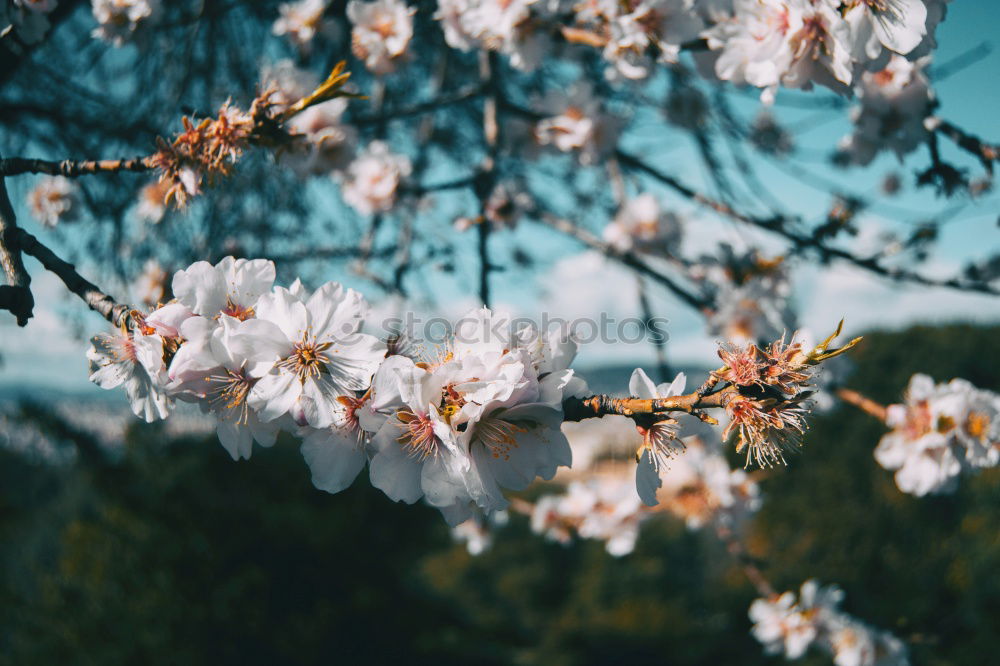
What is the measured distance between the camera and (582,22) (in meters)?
2.17

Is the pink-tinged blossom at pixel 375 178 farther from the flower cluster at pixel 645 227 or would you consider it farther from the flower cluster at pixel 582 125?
the flower cluster at pixel 645 227

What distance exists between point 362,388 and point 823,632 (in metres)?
2.58

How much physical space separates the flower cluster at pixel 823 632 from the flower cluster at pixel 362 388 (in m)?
2.05

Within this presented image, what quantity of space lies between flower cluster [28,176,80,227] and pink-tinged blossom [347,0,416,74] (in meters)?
1.34

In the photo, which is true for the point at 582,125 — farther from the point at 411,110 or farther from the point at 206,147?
the point at 206,147

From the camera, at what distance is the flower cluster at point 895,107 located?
1.89m

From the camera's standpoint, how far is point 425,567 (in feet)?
22.1

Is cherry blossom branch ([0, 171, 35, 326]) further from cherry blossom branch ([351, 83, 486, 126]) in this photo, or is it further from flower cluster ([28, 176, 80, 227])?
flower cluster ([28, 176, 80, 227])

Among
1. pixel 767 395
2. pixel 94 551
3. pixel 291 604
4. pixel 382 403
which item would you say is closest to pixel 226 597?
pixel 291 604

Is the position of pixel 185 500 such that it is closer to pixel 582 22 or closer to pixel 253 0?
pixel 253 0

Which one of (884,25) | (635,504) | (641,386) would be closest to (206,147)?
(641,386)

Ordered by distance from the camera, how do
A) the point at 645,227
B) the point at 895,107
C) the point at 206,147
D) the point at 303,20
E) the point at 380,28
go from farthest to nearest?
the point at 645,227 → the point at 303,20 → the point at 380,28 → the point at 895,107 → the point at 206,147

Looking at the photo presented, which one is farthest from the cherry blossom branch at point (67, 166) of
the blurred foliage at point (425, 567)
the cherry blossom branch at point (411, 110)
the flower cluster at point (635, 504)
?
the blurred foliage at point (425, 567)

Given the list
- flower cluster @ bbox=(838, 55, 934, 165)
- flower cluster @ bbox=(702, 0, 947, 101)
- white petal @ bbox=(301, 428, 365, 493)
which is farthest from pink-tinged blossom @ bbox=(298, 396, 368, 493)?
flower cluster @ bbox=(838, 55, 934, 165)
